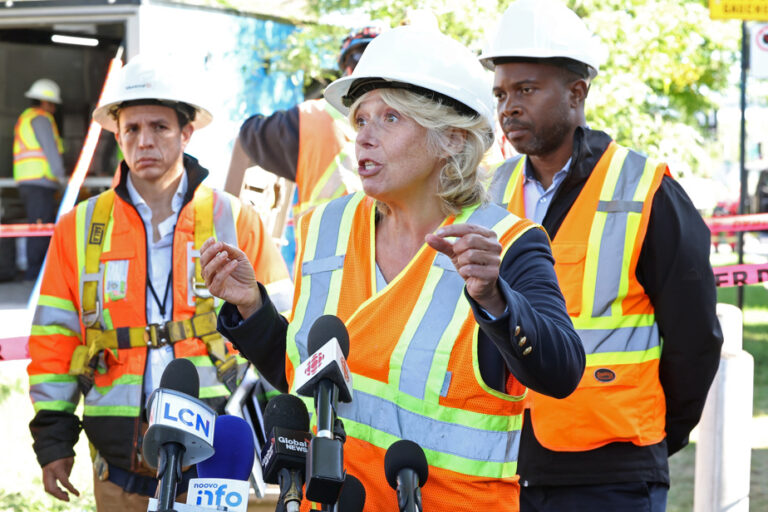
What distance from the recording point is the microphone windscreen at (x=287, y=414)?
218cm

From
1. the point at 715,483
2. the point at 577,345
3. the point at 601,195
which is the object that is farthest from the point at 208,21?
the point at 577,345

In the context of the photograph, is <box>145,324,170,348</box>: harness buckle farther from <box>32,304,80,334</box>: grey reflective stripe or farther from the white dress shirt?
<box>32,304,80,334</box>: grey reflective stripe

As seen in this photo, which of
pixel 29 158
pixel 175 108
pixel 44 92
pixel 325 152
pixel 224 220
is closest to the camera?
pixel 224 220

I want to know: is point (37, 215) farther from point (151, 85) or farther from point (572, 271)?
point (572, 271)

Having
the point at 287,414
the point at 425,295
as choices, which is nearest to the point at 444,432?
the point at 425,295

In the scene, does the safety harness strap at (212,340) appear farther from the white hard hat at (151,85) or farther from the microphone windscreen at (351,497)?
the microphone windscreen at (351,497)

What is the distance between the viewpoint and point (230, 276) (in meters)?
2.80

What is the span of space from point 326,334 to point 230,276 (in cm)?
77

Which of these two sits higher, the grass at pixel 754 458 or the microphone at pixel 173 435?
the microphone at pixel 173 435

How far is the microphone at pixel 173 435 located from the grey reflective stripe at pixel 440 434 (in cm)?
50

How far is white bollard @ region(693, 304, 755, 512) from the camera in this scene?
545 centimetres

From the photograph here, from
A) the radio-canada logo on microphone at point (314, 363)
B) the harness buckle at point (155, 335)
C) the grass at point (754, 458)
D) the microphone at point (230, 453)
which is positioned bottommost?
the grass at point (754, 458)

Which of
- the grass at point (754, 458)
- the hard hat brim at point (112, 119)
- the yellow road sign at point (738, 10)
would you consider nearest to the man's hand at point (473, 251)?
the hard hat brim at point (112, 119)

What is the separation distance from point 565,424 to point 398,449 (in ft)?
4.80
